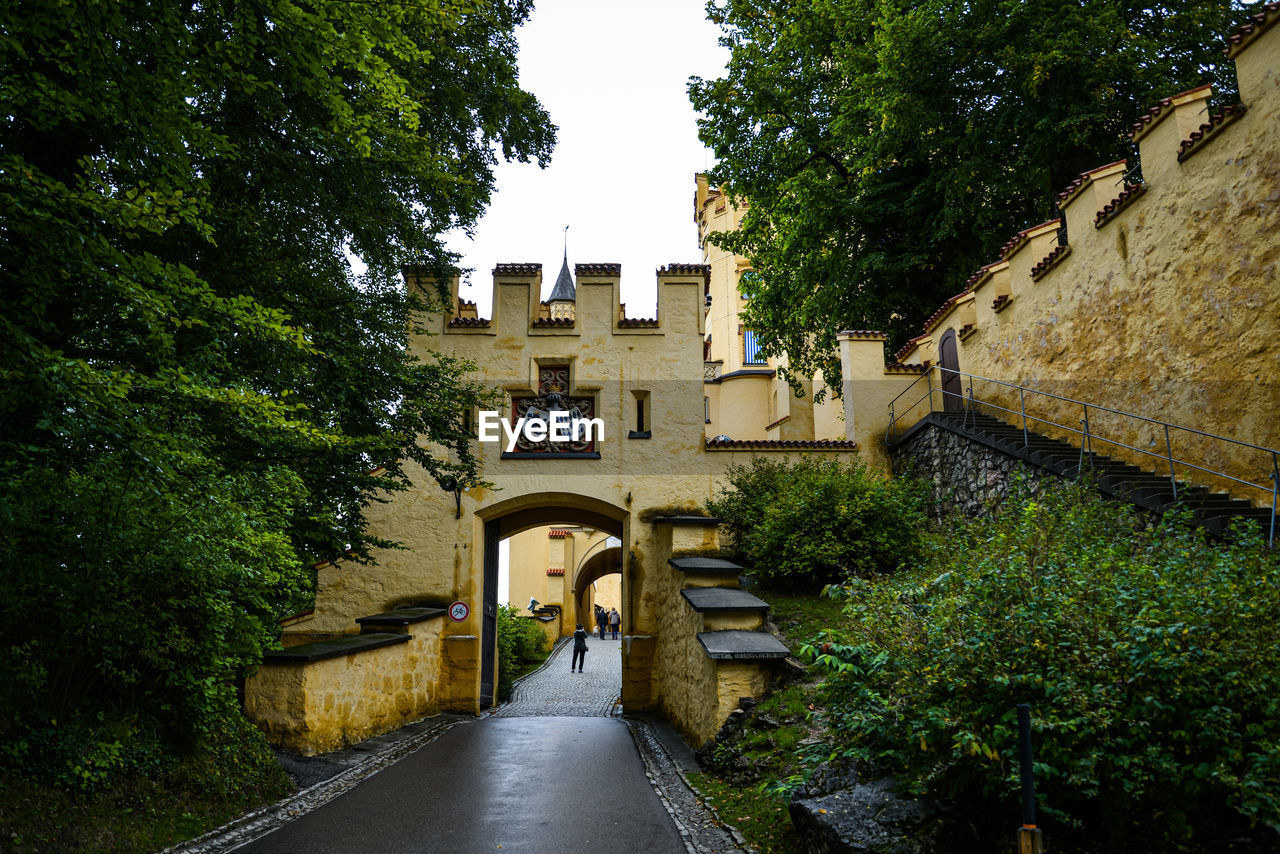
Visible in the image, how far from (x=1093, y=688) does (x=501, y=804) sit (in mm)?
4921

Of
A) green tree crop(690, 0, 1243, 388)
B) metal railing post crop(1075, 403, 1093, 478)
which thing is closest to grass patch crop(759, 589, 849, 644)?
metal railing post crop(1075, 403, 1093, 478)

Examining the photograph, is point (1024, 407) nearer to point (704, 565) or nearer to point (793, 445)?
point (793, 445)

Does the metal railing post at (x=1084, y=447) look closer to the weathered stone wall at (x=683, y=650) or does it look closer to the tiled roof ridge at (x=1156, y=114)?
the tiled roof ridge at (x=1156, y=114)

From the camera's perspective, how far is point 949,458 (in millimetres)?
12875

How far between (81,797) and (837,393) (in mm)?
15418

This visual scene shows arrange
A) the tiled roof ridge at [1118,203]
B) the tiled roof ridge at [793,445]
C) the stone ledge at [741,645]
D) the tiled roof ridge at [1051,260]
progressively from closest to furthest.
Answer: the stone ledge at [741,645] < the tiled roof ridge at [1118,203] < the tiled roof ridge at [1051,260] < the tiled roof ridge at [793,445]

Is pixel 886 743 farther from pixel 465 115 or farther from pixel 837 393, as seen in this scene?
pixel 837 393

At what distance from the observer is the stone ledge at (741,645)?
7531 millimetres

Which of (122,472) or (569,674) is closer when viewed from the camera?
(122,472)

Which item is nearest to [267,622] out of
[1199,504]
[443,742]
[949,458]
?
[443,742]

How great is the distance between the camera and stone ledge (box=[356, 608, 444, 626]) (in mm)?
11531

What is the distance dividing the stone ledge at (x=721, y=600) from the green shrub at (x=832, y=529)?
1.76 metres

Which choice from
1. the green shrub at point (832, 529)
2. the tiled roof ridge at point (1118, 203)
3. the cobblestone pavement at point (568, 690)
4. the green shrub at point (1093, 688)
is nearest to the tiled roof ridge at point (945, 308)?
the tiled roof ridge at point (1118, 203)

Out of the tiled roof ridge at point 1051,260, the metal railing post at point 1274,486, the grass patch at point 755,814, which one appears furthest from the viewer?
the tiled roof ridge at point 1051,260
